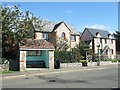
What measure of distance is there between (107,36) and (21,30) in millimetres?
33845

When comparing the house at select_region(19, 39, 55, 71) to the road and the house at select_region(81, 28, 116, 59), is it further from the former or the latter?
the house at select_region(81, 28, 116, 59)

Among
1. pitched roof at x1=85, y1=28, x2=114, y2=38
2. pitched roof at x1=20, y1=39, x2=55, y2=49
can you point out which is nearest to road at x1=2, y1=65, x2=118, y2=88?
pitched roof at x1=20, y1=39, x2=55, y2=49

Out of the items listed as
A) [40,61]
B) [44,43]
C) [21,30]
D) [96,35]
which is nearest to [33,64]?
A: [40,61]

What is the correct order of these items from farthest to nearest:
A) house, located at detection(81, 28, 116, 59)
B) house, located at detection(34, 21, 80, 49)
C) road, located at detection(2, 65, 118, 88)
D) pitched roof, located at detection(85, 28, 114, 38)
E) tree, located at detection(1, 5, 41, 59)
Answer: pitched roof, located at detection(85, 28, 114, 38) → house, located at detection(81, 28, 116, 59) → house, located at detection(34, 21, 80, 49) → tree, located at detection(1, 5, 41, 59) → road, located at detection(2, 65, 118, 88)

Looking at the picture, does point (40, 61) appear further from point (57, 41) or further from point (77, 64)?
point (57, 41)

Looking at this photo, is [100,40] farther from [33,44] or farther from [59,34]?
[33,44]

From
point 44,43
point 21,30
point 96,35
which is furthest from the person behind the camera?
point 96,35

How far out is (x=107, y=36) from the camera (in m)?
59.2

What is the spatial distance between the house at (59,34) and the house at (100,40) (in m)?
8.71

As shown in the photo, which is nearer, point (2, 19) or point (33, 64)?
point (2, 19)

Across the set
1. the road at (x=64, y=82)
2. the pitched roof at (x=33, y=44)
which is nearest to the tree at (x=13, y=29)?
the pitched roof at (x=33, y=44)

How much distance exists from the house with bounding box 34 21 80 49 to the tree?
12442 mm

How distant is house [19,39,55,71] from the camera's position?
2812cm

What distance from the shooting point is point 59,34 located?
45.3m
